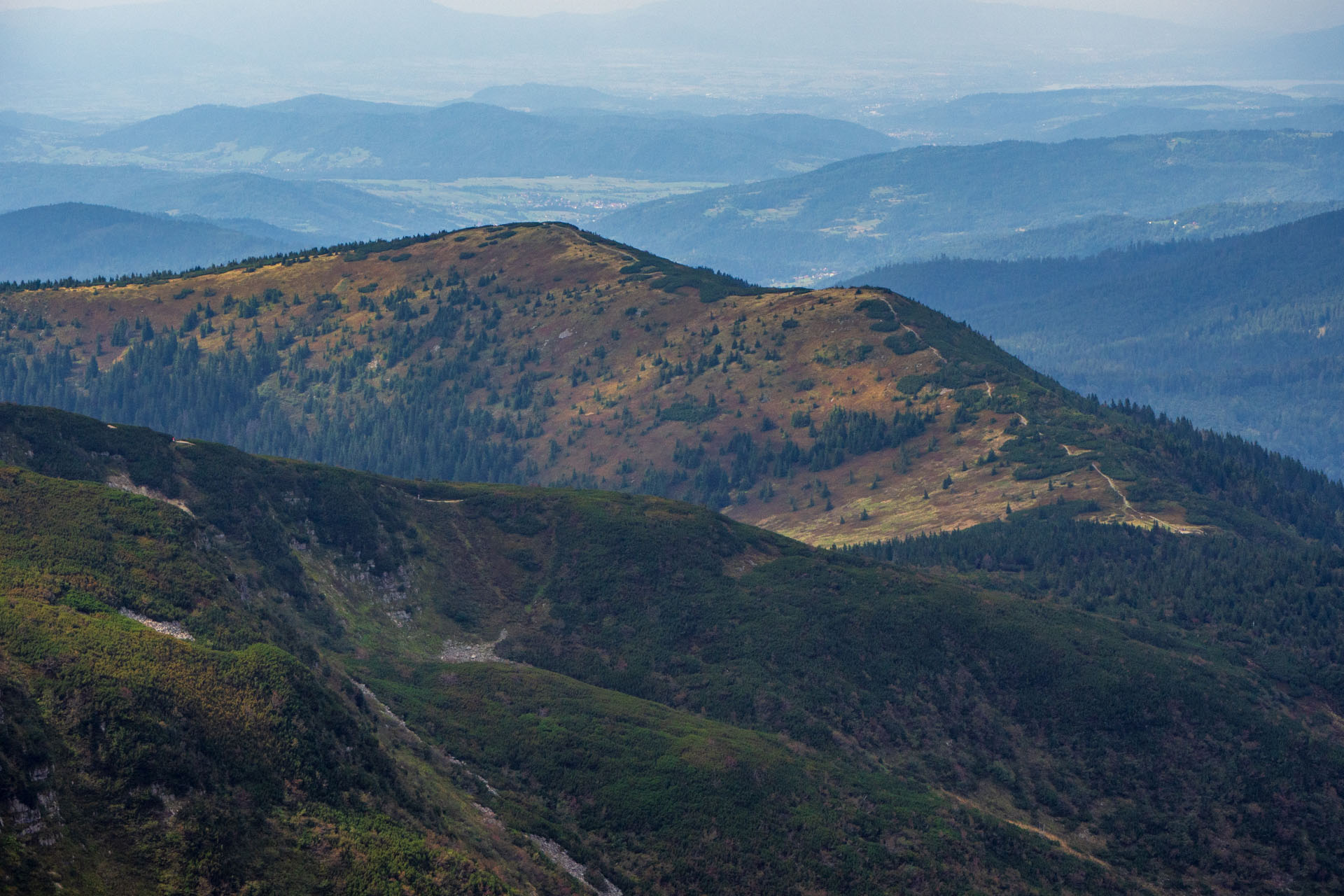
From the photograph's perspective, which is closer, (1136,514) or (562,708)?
(562,708)

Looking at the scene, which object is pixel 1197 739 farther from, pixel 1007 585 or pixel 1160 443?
pixel 1160 443

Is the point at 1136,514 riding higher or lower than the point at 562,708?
lower

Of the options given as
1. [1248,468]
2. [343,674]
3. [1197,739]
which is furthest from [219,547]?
[1248,468]

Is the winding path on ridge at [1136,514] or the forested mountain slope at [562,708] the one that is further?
the winding path on ridge at [1136,514]

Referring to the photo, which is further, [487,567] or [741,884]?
[487,567]

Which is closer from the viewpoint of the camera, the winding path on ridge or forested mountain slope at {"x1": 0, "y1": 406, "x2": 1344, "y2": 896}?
forested mountain slope at {"x1": 0, "y1": 406, "x2": 1344, "y2": 896}

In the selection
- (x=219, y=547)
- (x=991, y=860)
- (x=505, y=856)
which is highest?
(x=219, y=547)

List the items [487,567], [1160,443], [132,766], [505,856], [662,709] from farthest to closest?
[1160,443]
[487,567]
[662,709]
[505,856]
[132,766]

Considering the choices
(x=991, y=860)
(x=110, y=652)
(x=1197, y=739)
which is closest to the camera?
(x=110, y=652)
